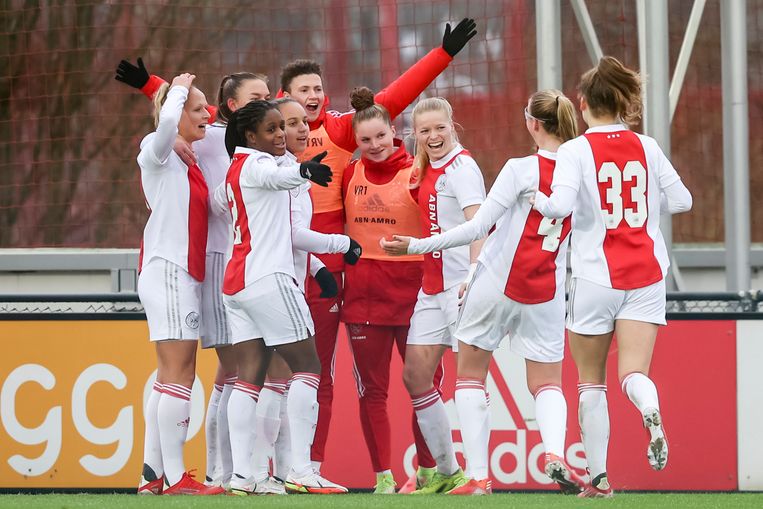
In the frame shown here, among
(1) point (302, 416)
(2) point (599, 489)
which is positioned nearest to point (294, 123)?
(1) point (302, 416)

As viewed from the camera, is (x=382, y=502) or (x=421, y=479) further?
(x=421, y=479)

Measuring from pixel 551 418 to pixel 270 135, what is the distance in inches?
62.6

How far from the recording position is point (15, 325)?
7805 mm

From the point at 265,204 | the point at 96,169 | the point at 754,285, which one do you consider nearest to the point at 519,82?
the point at 754,285

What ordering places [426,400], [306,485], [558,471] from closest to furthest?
1. [558,471]
2. [306,485]
3. [426,400]

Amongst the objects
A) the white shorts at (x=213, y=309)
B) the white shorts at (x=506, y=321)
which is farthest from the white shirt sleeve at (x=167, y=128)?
the white shorts at (x=506, y=321)

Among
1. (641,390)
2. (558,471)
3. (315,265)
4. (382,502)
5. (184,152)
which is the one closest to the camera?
(641,390)

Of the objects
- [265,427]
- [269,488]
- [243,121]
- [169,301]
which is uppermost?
[243,121]

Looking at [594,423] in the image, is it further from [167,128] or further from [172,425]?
[167,128]

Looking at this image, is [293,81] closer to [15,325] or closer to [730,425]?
[15,325]

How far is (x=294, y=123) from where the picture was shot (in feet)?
19.9

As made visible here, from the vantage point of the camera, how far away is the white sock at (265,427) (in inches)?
236

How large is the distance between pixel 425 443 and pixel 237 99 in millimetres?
1779

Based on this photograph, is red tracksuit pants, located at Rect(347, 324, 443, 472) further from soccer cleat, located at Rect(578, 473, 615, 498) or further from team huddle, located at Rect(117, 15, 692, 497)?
soccer cleat, located at Rect(578, 473, 615, 498)
